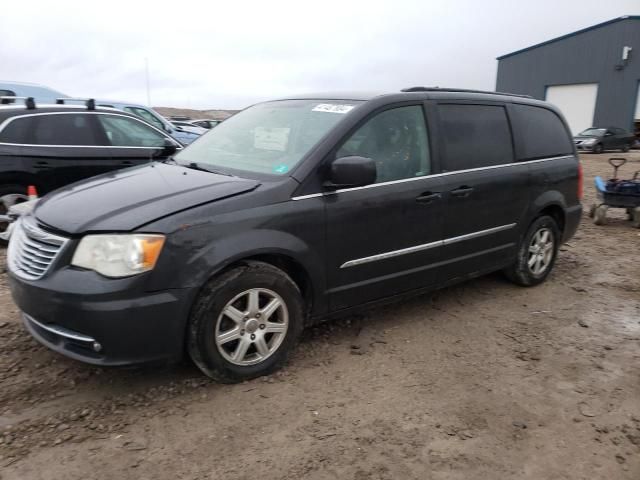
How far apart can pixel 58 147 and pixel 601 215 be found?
773cm

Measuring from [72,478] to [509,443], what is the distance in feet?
7.09

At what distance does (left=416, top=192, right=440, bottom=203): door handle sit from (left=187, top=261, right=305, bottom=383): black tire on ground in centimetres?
122

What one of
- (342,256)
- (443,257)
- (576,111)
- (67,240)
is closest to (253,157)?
(342,256)

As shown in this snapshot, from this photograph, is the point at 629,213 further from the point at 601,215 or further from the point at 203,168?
the point at 203,168

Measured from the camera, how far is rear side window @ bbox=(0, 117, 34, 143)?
588cm

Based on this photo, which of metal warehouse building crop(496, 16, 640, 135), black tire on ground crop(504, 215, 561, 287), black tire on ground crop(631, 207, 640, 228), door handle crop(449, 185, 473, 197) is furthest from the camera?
metal warehouse building crop(496, 16, 640, 135)

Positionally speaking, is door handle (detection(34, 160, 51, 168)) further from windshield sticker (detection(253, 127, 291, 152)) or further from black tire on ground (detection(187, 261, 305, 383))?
black tire on ground (detection(187, 261, 305, 383))

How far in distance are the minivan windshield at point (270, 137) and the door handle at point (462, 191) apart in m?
1.05

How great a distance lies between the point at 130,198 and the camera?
313cm

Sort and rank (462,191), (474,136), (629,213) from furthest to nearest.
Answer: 1. (629,213)
2. (474,136)
3. (462,191)

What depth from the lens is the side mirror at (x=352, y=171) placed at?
3.28 metres

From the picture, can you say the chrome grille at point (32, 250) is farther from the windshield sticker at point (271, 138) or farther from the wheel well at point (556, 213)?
the wheel well at point (556, 213)

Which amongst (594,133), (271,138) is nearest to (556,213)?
(271,138)

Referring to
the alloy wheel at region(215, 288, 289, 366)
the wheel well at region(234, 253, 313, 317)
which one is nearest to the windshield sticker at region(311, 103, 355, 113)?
the wheel well at region(234, 253, 313, 317)
